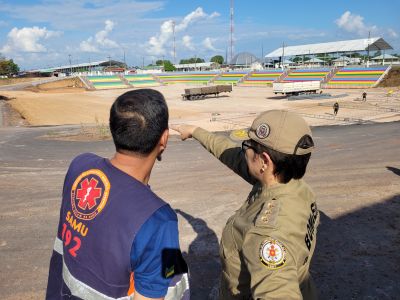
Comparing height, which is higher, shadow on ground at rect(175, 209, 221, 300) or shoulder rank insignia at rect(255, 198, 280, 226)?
shoulder rank insignia at rect(255, 198, 280, 226)

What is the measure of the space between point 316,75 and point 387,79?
465 inches

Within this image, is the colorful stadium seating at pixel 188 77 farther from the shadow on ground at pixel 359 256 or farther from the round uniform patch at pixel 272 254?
the round uniform patch at pixel 272 254

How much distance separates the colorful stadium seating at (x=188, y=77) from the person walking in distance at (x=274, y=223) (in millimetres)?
68675

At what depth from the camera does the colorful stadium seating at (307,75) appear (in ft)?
185

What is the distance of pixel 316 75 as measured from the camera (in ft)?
188

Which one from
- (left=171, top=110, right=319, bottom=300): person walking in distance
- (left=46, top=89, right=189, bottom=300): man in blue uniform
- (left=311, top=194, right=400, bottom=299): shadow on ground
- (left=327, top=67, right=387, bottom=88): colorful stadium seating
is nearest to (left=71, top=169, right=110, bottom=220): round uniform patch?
(left=46, top=89, right=189, bottom=300): man in blue uniform

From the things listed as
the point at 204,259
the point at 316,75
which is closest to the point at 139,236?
the point at 204,259

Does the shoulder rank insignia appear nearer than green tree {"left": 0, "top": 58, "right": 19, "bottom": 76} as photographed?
Yes

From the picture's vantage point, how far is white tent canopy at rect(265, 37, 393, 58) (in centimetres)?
7369

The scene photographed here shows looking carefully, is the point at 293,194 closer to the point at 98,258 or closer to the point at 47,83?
the point at 98,258

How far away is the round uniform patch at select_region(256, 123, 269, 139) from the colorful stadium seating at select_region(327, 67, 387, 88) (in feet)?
171

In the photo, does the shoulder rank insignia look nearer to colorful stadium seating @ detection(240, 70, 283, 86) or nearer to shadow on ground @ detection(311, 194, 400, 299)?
shadow on ground @ detection(311, 194, 400, 299)

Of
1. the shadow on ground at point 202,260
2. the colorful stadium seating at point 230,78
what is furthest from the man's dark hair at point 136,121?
the colorful stadium seating at point 230,78

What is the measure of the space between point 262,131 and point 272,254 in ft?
2.27
